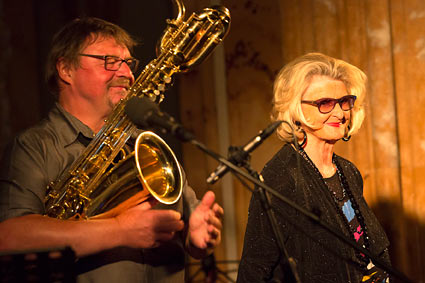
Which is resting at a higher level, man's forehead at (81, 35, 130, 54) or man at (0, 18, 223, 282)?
man's forehead at (81, 35, 130, 54)

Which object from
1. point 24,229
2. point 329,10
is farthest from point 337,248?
point 329,10

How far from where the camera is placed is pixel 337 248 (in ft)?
7.94

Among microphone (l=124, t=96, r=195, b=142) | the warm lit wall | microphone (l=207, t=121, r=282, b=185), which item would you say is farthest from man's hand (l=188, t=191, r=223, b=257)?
the warm lit wall

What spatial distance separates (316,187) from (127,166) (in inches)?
38.8

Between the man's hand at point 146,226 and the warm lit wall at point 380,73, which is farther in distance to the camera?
the warm lit wall at point 380,73

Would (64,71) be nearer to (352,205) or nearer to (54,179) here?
(54,179)

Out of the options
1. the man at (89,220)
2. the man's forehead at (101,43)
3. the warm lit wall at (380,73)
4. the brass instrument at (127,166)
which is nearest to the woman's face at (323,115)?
the brass instrument at (127,166)

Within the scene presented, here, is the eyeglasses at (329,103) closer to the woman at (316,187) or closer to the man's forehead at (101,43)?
the woman at (316,187)

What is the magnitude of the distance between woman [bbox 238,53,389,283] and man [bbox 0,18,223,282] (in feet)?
1.18

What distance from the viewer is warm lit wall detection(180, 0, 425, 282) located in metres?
Result: 3.80

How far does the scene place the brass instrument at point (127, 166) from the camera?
2.26 metres

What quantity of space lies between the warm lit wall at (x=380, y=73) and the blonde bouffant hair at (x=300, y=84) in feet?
3.75

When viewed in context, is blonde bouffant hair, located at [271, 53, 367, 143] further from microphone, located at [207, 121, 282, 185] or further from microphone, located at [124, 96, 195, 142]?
microphone, located at [124, 96, 195, 142]

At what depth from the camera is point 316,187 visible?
2564mm
